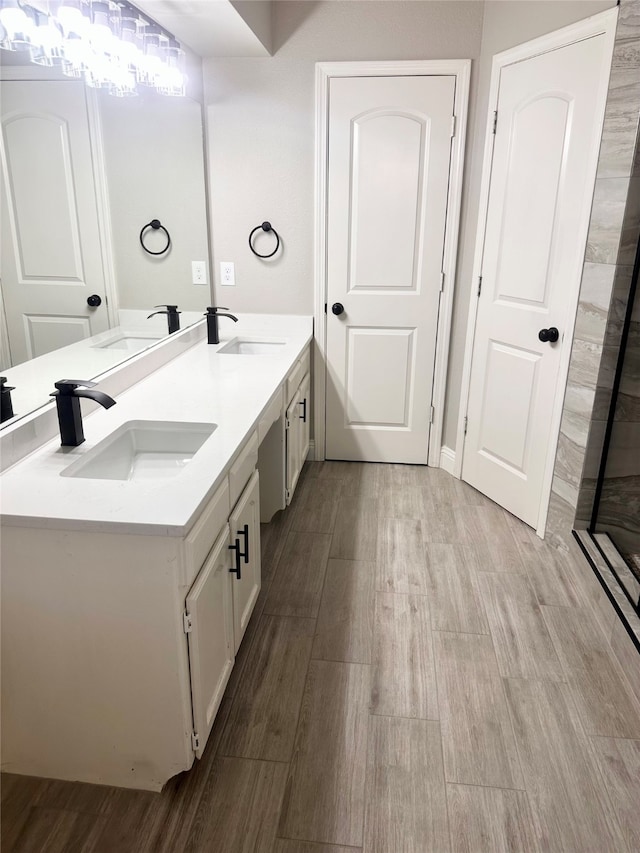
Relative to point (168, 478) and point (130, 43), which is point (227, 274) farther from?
point (168, 478)

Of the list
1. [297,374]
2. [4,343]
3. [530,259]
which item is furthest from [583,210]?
[4,343]

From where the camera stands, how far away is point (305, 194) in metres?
3.36

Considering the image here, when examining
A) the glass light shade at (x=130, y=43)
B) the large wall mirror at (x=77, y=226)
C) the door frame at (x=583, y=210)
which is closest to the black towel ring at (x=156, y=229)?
the large wall mirror at (x=77, y=226)

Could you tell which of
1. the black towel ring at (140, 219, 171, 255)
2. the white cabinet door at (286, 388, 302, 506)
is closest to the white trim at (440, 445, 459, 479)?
the white cabinet door at (286, 388, 302, 506)

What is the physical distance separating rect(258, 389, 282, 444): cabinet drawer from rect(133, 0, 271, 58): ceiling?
1.52 meters

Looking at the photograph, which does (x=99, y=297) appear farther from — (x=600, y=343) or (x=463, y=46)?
(x=463, y=46)

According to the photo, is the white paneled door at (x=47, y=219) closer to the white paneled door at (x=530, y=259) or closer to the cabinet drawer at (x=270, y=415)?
the cabinet drawer at (x=270, y=415)

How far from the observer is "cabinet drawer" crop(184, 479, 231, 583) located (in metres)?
1.42

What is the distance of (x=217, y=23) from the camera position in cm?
256

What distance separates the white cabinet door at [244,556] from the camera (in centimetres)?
183

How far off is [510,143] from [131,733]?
9.47 feet

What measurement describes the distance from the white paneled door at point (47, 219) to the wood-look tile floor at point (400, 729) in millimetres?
1232

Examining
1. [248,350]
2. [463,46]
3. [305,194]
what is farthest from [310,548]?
[463,46]

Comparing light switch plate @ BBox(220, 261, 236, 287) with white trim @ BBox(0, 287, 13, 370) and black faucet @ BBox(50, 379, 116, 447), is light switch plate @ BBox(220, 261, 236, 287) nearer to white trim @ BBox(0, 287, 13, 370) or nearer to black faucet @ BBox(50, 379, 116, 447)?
black faucet @ BBox(50, 379, 116, 447)
